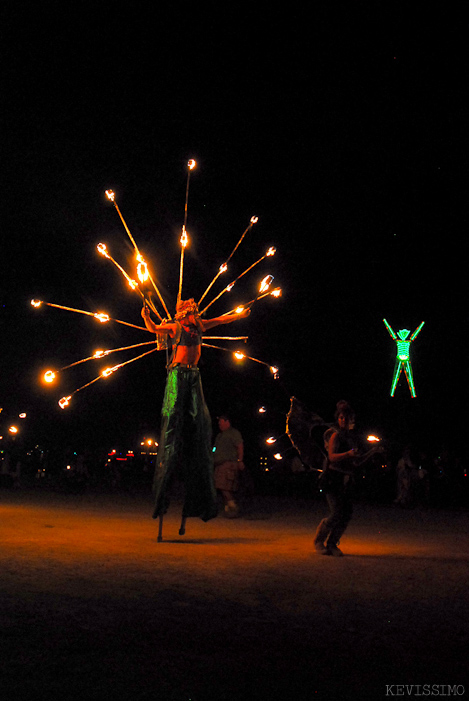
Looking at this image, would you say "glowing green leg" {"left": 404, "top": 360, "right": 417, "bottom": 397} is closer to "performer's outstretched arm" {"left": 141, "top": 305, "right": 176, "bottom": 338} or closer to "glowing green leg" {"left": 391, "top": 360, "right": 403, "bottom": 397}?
"glowing green leg" {"left": 391, "top": 360, "right": 403, "bottom": 397}

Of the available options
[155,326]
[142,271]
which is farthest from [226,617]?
[155,326]

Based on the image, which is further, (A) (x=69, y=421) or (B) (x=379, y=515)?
(A) (x=69, y=421)

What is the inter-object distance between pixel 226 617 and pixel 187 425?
17.5 feet

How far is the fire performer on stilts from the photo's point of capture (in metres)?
10.5

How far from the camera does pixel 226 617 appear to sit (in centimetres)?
552

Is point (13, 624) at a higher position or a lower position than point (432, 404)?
lower

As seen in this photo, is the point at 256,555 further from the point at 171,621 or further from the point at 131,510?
the point at 131,510

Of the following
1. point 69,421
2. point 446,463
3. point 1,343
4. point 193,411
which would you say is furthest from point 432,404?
point 193,411

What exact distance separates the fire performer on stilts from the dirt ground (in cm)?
68

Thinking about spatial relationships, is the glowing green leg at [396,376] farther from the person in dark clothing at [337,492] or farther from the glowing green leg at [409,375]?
the person in dark clothing at [337,492]

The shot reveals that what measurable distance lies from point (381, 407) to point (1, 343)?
19188mm

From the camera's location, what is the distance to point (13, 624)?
5.08 meters

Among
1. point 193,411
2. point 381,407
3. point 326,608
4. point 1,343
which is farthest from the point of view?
point 381,407

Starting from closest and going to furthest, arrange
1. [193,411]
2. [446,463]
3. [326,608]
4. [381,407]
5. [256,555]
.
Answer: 1. [326,608]
2. [256,555]
3. [193,411]
4. [446,463]
5. [381,407]
